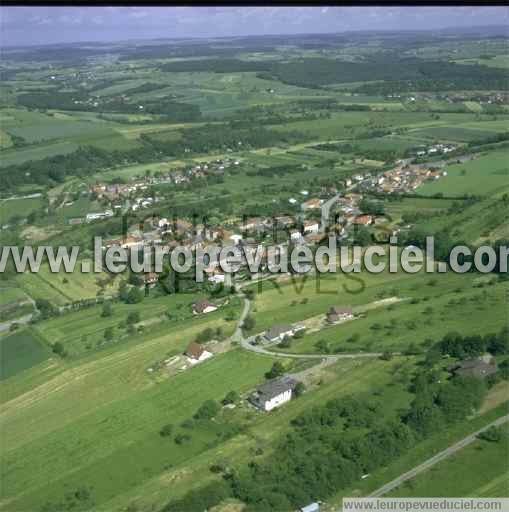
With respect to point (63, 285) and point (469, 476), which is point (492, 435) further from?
point (63, 285)

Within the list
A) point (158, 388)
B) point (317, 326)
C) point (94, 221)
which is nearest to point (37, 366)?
point (158, 388)

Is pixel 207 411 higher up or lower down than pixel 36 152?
lower down

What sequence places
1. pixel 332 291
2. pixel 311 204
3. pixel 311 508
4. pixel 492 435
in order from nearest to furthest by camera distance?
1. pixel 311 508
2. pixel 492 435
3. pixel 332 291
4. pixel 311 204

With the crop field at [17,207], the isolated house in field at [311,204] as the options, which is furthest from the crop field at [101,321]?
the crop field at [17,207]

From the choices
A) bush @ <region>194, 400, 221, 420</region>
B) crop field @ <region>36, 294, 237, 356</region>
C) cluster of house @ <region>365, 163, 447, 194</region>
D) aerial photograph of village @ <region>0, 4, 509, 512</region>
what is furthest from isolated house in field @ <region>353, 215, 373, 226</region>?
bush @ <region>194, 400, 221, 420</region>

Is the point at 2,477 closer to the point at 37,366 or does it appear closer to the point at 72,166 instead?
the point at 37,366

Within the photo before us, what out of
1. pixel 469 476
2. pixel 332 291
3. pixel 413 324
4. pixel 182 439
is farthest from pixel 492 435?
pixel 332 291

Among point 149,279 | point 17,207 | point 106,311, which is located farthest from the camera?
point 17,207
